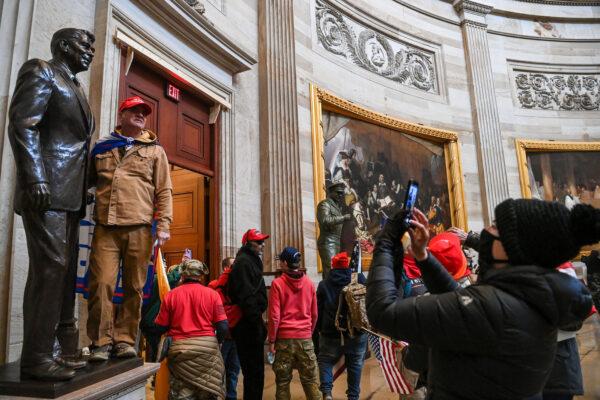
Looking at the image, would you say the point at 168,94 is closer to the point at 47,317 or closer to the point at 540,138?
the point at 47,317

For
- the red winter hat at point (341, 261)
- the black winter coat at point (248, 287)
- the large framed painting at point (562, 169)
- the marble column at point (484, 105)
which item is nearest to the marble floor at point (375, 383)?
the black winter coat at point (248, 287)

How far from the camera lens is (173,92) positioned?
574cm

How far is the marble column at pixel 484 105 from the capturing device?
11672mm

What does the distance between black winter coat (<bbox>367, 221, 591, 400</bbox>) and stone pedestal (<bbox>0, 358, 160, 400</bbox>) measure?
1.62 metres

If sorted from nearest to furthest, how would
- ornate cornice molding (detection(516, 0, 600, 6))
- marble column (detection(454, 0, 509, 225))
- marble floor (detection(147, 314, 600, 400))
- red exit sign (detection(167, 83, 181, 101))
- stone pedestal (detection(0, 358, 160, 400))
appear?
stone pedestal (detection(0, 358, 160, 400)) → marble floor (detection(147, 314, 600, 400)) → red exit sign (detection(167, 83, 181, 101)) → marble column (detection(454, 0, 509, 225)) → ornate cornice molding (detection(516, 0, 600, 6))

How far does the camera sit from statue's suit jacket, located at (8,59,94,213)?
6.97ft

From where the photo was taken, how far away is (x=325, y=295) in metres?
4.23

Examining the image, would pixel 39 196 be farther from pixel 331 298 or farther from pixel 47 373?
pixel 331 298

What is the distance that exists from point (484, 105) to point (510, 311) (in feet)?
40.4

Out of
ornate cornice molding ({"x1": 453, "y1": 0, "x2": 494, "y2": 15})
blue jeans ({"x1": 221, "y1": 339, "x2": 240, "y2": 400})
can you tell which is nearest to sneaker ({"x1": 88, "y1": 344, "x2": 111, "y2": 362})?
blue jeans ({"x1": 221, "y1": 339, "x2": 240, "y2": 400})

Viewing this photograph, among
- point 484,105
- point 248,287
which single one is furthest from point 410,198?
point 484,105

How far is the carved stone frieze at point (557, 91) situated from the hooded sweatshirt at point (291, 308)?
11.8 m

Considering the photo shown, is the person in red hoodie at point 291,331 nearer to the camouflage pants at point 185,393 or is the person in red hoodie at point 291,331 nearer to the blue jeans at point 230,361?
the blue jeans at point 230,361

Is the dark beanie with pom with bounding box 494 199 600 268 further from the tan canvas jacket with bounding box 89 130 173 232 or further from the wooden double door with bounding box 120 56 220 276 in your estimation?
the wooden double door with bounding box 120 56 220 276
